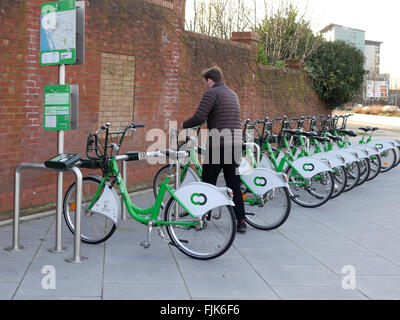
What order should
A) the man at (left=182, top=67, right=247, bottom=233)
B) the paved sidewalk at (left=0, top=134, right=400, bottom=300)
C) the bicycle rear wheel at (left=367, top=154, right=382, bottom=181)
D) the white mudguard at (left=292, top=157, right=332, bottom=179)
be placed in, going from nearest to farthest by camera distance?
the paved sidewalk at (left=0, top=134, right=400, bottom=300), the man at (left=182, top=67, right=247, bottom=233), the white mudguard at (left=292, top=157, right=332, bottom=179), the bicycle rear wheel at (left=367, top=154, right=382, bottom=181)

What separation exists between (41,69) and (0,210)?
5.92 feet

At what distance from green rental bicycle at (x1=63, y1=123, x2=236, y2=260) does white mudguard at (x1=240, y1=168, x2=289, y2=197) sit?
1399 mm

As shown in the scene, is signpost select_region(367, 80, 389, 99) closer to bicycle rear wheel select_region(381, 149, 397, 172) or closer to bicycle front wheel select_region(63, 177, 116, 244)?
bicycle rear wheel select_region(381, 149, 397, 172)

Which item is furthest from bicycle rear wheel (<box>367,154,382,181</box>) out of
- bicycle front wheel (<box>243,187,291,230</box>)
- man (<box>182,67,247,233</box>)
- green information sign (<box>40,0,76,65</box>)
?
green information sign (<box>40,0,76,65</box>)

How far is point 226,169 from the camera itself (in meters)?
6.50

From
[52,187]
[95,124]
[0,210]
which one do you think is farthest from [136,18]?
[0,210]

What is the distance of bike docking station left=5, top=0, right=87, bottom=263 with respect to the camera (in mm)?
5383

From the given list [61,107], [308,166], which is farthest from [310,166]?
[61,107]

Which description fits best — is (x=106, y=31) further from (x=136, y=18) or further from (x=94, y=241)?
(x=94, y=241)

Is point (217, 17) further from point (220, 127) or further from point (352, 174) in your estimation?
point (220, 127)

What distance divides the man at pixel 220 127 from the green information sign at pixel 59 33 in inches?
62.4

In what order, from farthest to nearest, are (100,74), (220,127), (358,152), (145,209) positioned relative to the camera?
(358,152) < (100,74) < (220,127) < (145,209)

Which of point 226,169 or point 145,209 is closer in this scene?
point 145,209

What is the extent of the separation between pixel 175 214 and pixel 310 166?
10.7 ft
